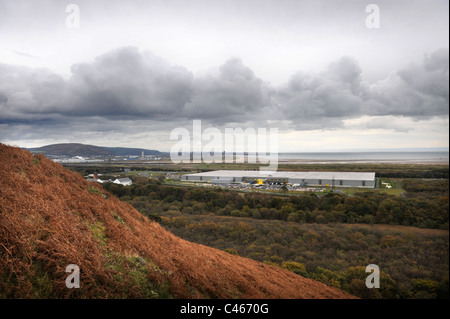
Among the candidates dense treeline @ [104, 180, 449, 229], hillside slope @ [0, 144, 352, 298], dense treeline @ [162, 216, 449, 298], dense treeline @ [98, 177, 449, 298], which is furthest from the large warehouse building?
hillside slope @ [0, 144, 352, 298]

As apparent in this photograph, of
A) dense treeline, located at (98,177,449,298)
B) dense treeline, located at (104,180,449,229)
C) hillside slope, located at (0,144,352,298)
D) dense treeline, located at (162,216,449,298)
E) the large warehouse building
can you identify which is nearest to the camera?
hillside slope, located at (0,144,352,298)

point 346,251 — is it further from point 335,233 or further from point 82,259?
point 82,259

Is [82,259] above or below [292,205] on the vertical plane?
above

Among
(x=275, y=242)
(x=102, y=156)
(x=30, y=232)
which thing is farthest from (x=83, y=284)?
(x=102, y=156)

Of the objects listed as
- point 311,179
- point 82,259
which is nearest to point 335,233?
point 82,259

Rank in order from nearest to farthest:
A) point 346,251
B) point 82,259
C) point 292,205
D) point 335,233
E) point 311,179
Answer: point 82,259 < point 346,251 < point 335,233 < point 292,205 < point 311,179

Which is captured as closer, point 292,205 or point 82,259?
point 82,259

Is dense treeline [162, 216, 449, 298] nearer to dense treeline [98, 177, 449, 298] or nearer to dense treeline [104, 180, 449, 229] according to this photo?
dense treeline [98, 177, 449, 298]
